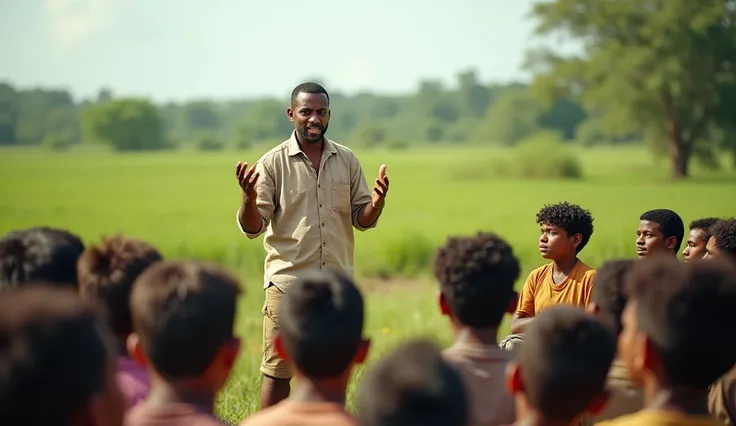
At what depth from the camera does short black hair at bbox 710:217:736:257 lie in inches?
193

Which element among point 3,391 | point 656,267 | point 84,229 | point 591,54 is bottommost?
point 84,229

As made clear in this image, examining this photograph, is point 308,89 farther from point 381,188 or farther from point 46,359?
point 46,359

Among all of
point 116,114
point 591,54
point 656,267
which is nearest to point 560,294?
point 656,267

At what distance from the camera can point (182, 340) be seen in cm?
271

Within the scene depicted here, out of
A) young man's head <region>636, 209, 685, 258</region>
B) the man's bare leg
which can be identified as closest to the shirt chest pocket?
the man's bare leg

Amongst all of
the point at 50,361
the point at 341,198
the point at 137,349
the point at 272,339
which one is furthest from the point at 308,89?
the point at 50,361

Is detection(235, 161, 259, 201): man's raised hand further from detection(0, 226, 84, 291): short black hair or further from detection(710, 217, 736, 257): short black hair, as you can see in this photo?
detection(710, 217, 736, 257): short black hair

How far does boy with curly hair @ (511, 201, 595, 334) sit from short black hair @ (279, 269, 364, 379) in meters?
2.49

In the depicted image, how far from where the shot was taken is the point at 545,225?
18.3ft

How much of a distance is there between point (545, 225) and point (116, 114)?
79737 mm

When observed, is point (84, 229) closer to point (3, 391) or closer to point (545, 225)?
point (545, 225)

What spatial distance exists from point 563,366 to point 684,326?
0.40m

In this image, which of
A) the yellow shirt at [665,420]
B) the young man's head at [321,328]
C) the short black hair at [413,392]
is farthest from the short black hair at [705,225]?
the short black hair at [413,392]

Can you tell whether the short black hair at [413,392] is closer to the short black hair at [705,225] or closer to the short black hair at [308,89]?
the short black hair at [308,89]
